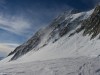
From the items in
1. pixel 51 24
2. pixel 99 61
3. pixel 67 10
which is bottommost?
pixel 99 61

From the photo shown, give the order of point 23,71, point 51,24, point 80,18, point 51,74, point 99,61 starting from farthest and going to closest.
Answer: point 51,24 < point 80,18 < point 99,61 < point 23,71 < point 51,74

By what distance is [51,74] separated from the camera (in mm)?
17938

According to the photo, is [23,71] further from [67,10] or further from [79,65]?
[67,10]

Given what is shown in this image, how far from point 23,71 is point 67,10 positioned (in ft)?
395

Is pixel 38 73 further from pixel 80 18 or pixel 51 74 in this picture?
pixel 80 18

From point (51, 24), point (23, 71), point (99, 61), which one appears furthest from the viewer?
point (51, 24)

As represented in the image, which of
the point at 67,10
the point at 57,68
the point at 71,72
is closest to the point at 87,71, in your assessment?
the point at 71,72

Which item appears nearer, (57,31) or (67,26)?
(67,26)

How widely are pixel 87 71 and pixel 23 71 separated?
5.19 meters

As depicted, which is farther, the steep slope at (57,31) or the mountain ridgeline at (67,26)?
the steep slope at (57,31)

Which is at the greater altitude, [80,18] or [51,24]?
[51,24]

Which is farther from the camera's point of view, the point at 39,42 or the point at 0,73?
the point at 39,42

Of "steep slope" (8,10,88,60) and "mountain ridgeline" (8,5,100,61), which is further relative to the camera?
"steep slope" (8,10,88,60)

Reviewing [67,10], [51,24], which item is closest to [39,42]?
[51,24]
